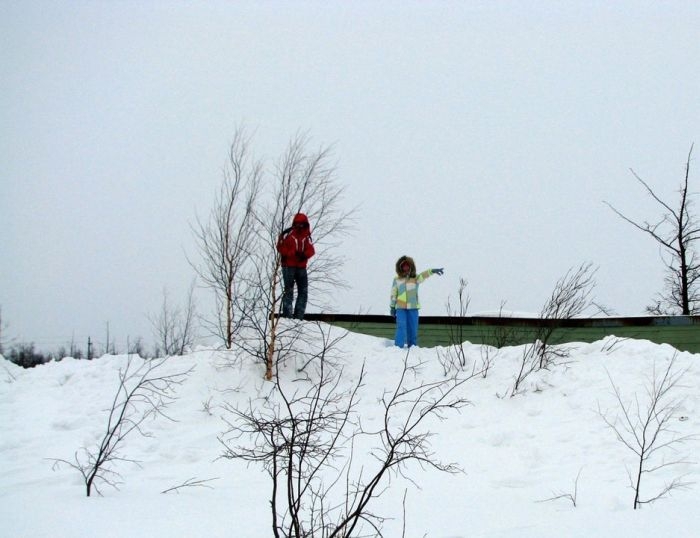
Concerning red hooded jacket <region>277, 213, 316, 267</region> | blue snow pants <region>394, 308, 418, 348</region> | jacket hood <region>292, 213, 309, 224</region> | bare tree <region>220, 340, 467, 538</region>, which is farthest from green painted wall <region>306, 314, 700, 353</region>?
jacket hood <region>292, 213, 309, 224</region>

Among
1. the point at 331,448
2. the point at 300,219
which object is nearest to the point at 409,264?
the point at 300,219

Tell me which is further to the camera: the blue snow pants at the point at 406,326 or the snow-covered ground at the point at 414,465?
the blue snow pants at the point at 406,326

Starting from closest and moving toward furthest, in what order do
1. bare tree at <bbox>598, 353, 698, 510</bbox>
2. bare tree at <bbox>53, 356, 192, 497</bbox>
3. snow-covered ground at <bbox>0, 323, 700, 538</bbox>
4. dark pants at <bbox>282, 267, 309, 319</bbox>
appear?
1. snow-covered ground at <bbox>0, 323, 700, 538</bbox>
2. bare tree at <bbox>598, 353, 698, 510</bbox>
3. bare tree at <bbox>53, 356, 192, 497</bbox>
4. dark pants at <bbox>282, 267, 309, 319</bbox>

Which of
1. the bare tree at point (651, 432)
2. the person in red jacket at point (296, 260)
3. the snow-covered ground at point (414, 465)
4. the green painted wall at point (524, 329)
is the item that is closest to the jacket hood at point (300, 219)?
the person in red jacket at point (296, 260)

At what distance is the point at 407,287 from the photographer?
35.5 feet

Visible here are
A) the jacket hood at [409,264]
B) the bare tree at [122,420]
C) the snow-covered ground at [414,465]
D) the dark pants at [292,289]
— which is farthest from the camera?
the jacket hood at [409,264]

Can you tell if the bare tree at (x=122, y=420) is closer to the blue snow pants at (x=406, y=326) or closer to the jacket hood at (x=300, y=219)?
the jacket hood at (x=300, y=219)

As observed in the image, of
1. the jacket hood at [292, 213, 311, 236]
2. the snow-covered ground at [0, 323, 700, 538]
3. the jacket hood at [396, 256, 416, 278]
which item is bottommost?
the snow-covered ground at [0, 323, 700, 538]

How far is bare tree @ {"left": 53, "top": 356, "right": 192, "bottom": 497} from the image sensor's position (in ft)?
18.6

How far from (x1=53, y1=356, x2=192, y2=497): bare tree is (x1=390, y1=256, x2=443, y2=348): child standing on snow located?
377 centimetres

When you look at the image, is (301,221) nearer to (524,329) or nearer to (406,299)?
(406,299)

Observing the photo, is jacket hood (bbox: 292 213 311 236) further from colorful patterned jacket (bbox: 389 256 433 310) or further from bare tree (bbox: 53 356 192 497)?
bare tree (bbox: 53 356 192 497)

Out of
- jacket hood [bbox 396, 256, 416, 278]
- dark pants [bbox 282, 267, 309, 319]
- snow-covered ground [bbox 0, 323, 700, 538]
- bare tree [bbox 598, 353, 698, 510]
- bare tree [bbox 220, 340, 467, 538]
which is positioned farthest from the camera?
jacket hood [bbox 396, 256, 416, 278]

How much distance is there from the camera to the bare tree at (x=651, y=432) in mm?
5466
